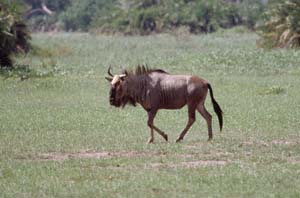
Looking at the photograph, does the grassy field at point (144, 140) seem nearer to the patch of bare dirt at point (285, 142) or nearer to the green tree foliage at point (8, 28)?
the patch of bare dirt at point (285, 142)

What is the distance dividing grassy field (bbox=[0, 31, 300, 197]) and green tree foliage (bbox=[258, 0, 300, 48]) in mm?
5406

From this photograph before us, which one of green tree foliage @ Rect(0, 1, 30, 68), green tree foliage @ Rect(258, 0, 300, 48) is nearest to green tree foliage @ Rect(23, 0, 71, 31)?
green tree foliage @ Rect(258, 0, 300, 48)

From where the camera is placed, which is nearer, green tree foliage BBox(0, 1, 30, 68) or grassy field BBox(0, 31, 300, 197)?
grassy field BBox(0, 31, 300, 197)

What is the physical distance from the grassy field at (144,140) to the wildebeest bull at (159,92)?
1.69ft

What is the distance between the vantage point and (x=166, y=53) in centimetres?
3672

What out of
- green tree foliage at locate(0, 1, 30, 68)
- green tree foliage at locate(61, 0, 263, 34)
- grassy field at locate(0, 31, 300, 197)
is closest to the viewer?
grassy field at locate(0, 31, 300, 197)

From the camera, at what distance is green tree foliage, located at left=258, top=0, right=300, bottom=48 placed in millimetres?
35219

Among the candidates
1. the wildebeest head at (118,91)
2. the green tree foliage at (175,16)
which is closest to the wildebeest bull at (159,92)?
the wildebeest head at (118,91)

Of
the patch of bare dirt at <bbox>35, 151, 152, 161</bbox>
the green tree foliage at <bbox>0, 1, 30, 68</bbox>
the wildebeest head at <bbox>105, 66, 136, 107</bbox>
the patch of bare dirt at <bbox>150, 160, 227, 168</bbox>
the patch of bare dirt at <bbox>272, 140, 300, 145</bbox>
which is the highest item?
the green tree foliage at <bbox>0, 1, 30, 68</bbox>

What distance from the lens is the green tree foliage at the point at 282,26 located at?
35219 millimetres

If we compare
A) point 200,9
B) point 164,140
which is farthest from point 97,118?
point 200,9

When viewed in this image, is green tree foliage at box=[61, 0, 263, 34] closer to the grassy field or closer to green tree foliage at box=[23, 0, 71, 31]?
green tree foliage at box=[23, 0, 71, 31]

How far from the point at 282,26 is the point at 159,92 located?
22.1m

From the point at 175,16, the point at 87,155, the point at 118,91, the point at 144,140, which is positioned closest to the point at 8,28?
the point at 118,91
